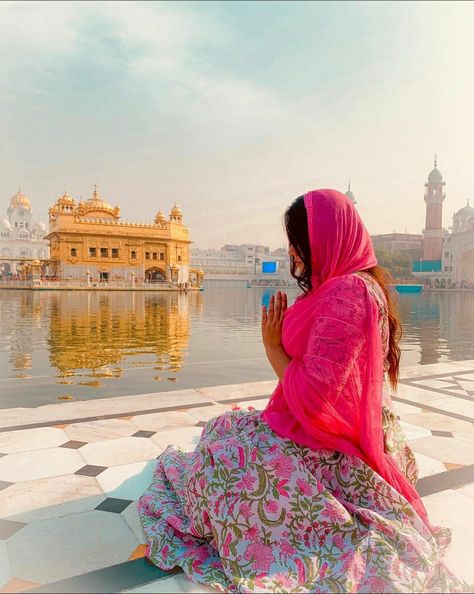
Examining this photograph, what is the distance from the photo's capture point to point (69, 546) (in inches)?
63.3

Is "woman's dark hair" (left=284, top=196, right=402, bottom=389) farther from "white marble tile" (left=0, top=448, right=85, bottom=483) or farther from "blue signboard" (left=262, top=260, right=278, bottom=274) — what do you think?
"blue signboard" (left=262, top=260, right=278, bottom=274)

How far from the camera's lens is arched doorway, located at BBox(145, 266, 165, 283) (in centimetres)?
4131

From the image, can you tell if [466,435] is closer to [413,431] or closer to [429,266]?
[413,431]

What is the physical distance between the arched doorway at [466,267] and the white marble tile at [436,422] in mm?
53118

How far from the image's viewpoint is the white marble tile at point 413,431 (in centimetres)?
285

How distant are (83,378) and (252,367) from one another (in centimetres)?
191

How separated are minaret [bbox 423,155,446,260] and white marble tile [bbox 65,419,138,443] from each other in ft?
198

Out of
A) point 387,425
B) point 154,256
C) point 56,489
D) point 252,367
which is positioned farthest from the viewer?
point 154,256

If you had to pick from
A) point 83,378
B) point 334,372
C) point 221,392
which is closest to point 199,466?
point 334,372

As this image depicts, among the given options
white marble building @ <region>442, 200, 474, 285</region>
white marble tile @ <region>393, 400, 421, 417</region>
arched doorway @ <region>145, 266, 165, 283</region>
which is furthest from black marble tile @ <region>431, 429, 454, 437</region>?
white marble building @ <region>442, 200, 474, 285</region>

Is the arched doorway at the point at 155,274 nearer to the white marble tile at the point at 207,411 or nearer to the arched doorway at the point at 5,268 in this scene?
the arched doorway at the point at 5,268

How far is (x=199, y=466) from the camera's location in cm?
155

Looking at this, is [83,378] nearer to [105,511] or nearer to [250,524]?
[105,511]

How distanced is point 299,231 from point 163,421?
1896 millimetres
